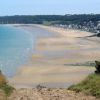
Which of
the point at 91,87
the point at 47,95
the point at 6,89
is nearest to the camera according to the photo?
the point at 47,95

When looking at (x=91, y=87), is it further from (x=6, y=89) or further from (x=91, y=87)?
(x=6, y=89)

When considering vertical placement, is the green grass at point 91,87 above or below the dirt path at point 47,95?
above

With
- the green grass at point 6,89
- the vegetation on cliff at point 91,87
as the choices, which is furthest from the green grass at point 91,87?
the green grass at point 6,89

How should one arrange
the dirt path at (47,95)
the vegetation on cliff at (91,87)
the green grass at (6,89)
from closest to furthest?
the dirt path at (47,95)
the green grass at (6,89)
the vegetation on cliff at (91,87)

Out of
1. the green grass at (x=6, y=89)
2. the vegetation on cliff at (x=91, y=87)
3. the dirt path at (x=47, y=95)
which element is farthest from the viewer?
the vegetation on cliff at (x=91, y=87)

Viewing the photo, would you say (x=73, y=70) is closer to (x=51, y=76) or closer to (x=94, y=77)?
(x=51, y=76)

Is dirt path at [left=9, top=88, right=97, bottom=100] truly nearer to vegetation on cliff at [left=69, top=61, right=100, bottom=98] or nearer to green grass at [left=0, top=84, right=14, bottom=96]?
green grass at [left=0, top=84, right=14, bottom=96]

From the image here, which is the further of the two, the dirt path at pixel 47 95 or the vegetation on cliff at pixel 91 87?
the vegetation on cliff at pixel 91 87

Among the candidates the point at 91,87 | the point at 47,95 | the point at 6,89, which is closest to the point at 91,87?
the point at 91,87

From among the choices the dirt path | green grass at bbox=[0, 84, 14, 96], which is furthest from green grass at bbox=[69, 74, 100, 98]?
green grass at bbox=[0, 84, 14, 96]

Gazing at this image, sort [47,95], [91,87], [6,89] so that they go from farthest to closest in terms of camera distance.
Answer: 1. [91,87]
2. [6,89]
3. [47,95]

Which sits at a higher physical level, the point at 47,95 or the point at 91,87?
the point at 91,87

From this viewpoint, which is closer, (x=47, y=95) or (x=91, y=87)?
(x=47, y=95)

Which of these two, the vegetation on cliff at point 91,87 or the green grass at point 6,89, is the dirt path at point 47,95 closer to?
the green grass at point 6,89
